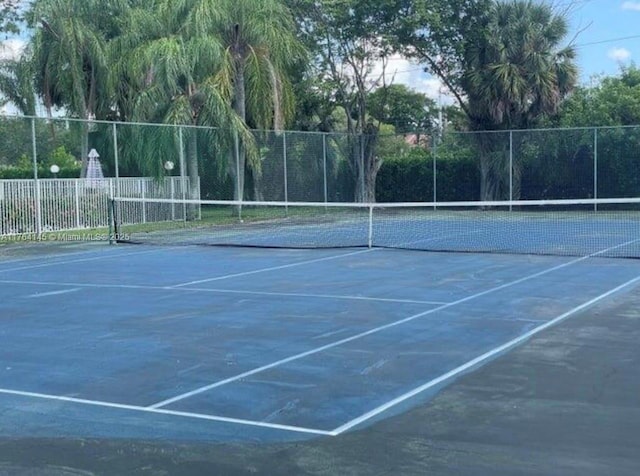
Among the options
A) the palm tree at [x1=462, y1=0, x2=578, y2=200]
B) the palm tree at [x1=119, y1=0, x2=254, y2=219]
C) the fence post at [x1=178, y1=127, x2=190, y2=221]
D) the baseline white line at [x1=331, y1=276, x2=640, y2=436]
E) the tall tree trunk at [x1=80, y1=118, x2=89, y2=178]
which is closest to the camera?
the baseline white line at [x1=331, y1=276, x2=640, y2=436]

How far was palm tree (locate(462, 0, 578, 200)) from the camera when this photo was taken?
116 feet

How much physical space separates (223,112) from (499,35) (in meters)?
12.2

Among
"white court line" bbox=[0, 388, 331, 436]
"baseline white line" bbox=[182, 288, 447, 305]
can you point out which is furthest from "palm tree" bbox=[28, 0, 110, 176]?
"white court line" bbox=[0, 388, 331, 436]

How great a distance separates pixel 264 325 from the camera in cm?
1102

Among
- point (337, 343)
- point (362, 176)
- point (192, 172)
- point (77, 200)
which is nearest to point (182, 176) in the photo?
point (192, 172)

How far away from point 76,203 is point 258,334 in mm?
16782

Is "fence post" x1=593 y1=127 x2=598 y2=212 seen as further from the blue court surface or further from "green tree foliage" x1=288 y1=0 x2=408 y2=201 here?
the blue court surface

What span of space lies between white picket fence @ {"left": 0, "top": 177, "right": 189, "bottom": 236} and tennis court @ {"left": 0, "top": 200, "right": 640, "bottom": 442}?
88.6 inches

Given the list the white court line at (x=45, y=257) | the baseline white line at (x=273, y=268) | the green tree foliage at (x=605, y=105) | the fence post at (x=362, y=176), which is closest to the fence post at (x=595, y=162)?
the green tree foliage at (x=605, y=105)

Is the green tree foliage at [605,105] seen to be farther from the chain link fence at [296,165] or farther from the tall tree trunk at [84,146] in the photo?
the tall tree trunk at [84,146]

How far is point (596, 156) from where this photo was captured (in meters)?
33.3

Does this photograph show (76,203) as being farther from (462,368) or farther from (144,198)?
(462,368)

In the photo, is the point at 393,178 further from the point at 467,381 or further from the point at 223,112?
the point at 467,381

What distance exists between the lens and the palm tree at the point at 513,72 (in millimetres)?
35469
